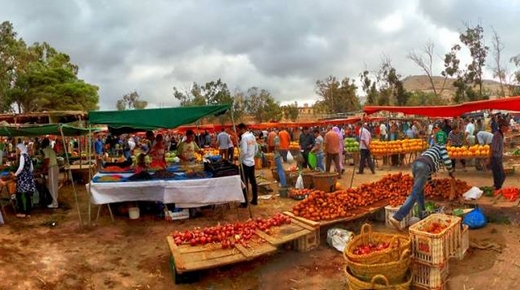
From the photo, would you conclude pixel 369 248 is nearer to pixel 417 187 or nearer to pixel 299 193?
pixel 417 187

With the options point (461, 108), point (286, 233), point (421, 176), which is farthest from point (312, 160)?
point (286, 233)

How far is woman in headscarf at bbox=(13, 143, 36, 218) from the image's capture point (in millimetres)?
9352

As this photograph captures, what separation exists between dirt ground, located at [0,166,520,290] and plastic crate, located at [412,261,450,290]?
424 mm

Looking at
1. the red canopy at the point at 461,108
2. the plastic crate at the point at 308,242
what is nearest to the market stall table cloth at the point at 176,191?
the plastic crate at the point at 308,242

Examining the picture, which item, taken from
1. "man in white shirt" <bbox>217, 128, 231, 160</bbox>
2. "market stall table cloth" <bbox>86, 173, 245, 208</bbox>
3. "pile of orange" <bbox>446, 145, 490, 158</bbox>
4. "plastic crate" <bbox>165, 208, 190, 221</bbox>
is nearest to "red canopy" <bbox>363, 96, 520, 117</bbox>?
"pile of orange" <bbox>446, 145, 490, 158</bbox>

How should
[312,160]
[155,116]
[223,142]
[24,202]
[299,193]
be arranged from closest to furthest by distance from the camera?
[155,116]
[24,202]
[299,193]
[312,160]
[223,142]

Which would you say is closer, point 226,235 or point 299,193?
point 226,235

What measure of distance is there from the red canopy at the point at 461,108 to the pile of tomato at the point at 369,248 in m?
4.35

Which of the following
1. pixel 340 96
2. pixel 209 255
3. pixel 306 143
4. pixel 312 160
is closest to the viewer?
pixel 209 255

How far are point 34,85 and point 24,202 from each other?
29973mm

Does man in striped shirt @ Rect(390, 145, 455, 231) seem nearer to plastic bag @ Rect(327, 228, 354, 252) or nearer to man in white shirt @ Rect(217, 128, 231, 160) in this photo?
plastic bag @ Rect(327, 228, 354, 252)

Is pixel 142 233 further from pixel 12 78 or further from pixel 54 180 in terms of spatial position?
pixel 12 78

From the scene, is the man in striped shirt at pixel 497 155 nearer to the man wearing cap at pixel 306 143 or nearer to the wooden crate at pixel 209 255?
the man wearing cap at pixel 306 143

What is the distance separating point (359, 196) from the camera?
7.97 m
